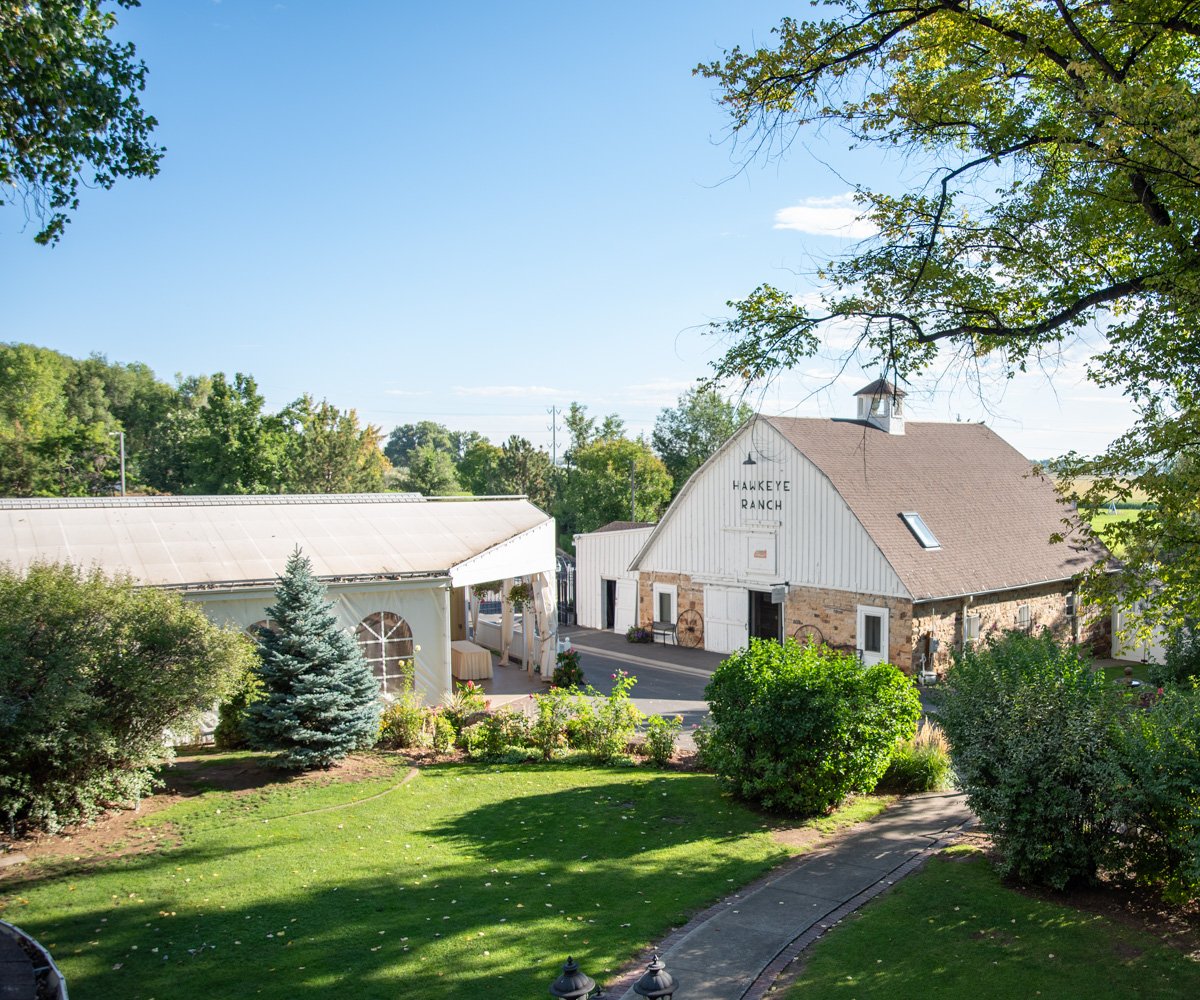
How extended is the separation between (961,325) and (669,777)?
8.02 meters

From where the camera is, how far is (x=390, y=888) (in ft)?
30.4

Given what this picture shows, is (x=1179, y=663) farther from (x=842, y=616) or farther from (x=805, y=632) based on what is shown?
(x=805, y=632)

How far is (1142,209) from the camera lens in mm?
9469

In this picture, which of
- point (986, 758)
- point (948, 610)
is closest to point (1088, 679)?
point (986, 758)

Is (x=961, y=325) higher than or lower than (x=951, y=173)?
lower

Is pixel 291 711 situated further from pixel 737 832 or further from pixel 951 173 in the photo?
pixel 951 173

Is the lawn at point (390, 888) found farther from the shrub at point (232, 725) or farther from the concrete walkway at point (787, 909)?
the shrub at point (232, 725)

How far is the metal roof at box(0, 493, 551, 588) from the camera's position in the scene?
16641 mm

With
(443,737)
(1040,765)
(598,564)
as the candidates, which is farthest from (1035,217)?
(598,564)

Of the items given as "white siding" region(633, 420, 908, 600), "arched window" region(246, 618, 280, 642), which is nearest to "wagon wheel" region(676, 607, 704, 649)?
"white siding" region(633, 420, 908, 600)

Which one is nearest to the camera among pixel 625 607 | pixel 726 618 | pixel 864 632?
pixel 864 632

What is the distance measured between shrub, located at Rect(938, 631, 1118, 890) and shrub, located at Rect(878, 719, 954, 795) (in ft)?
11.0

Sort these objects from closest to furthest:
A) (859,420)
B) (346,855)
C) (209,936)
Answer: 1. (209,936)
2. (346,855)
3. (859,420)

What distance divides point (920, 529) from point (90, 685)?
20.3 m
